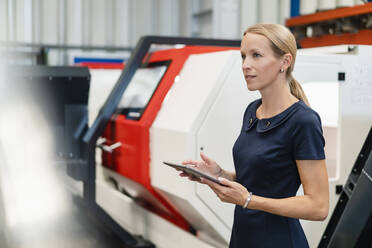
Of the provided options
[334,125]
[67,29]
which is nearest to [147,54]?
[334,125]

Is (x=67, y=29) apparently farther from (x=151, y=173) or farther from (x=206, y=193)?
(x=206, y=193)

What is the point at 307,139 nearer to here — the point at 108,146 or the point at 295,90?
the point at 295,90

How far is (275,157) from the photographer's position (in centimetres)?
134

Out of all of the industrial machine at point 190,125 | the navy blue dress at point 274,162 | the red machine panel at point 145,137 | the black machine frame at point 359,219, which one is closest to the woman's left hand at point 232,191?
the navy blue dress at point 274,162

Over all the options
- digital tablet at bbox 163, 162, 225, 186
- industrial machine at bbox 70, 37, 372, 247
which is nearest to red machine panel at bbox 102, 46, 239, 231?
industrial machine at bbox 70, 37, 372, 247

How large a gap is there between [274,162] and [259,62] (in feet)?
0.90

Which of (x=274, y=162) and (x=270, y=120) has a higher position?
(x=270, y=120)

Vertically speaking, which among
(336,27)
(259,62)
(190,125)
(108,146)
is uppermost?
(336,27)

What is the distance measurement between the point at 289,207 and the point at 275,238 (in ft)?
0.48

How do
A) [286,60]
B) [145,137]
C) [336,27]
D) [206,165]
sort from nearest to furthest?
[286,60] → [206,165] → [145,137] → [336,27]

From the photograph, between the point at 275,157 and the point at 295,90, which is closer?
the point at 275,157

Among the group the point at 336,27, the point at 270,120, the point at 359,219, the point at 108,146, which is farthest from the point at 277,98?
the point at 336,27

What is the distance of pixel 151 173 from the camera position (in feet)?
8.33

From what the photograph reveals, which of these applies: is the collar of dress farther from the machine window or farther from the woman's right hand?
the machine window
